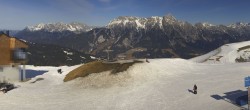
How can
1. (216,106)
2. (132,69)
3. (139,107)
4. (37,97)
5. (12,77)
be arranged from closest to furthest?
(216,106) → (139,107) → (37,97) → (132,69) → (12,77)

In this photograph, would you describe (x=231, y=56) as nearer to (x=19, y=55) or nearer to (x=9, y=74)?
(x=19, y=55)

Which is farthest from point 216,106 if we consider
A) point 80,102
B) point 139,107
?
point 80,102

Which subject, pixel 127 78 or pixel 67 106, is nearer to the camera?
pixel 67 106

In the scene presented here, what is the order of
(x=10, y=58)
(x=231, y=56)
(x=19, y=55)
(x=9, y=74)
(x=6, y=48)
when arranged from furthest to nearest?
(x=231, y=56) → (x=19, y=55) → (x=6, y=48) → (x=10, y=58) → (x=9, y=74)

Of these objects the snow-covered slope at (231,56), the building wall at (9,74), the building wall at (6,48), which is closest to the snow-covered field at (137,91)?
the building wall at (9,74)

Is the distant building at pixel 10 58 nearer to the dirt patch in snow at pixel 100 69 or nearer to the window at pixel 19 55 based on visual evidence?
the window at pixel 19 55

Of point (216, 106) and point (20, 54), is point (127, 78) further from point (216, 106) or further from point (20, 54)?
point (20, 54)

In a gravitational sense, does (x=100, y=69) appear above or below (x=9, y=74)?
above

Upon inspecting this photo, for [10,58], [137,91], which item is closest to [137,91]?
[137,91]
